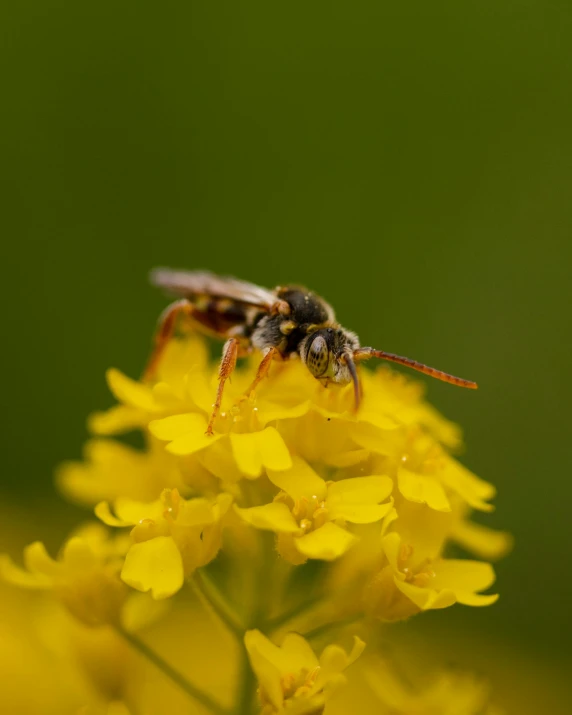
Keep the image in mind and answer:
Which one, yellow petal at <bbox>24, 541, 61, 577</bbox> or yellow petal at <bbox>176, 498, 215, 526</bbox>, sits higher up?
yellow petal at <bbox>176, 498, 215, 526</bbox>

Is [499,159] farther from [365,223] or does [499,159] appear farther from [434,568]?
[434,568]

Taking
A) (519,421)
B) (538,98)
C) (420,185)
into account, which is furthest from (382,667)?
(538,98)

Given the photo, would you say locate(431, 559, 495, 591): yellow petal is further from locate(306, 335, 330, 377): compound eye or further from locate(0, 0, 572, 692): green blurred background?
locate(0, 0, 572, 692): green blurred background

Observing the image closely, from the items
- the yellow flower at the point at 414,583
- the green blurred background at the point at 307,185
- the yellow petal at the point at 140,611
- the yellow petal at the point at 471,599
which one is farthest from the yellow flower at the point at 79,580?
the green blurred background at the point at 307,185

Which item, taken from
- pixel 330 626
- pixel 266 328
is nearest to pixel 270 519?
pixel 330 626

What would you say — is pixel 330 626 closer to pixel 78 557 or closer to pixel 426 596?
pixel 426 596

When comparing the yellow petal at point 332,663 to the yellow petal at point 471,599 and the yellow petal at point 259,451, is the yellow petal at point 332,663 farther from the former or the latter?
the yellow petal at point 259,451

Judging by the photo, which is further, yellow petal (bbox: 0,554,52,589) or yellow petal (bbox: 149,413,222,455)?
yellow petal (bbox: 0,554,52,589)

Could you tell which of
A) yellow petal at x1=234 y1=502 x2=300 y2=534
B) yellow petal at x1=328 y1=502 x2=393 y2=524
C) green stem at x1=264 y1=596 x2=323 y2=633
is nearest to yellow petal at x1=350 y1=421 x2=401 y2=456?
yellow petal at x1=328 y1=502 x2=393 y2=524
